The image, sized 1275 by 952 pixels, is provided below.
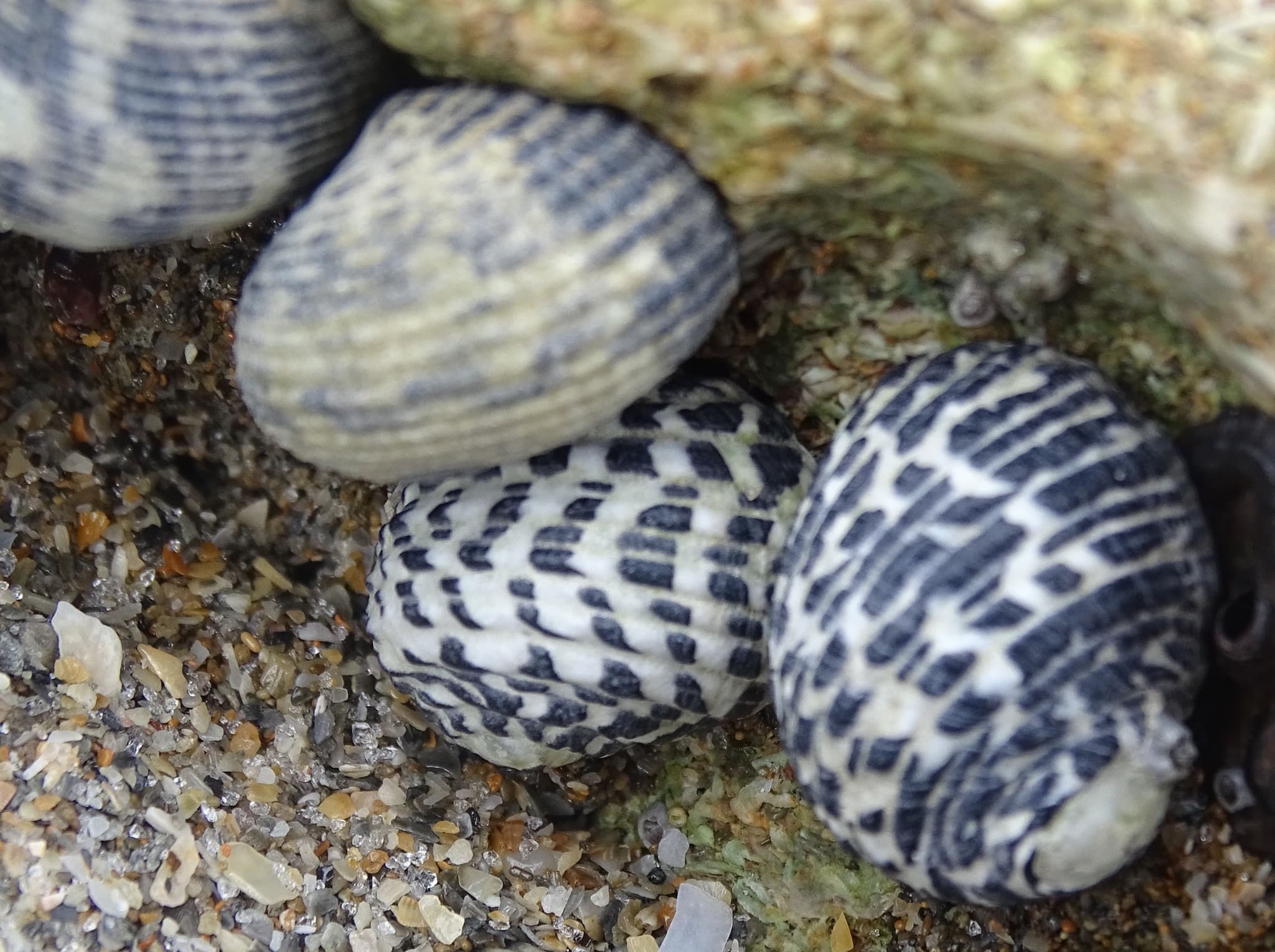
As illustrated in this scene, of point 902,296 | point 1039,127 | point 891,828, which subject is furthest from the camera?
point 902,296

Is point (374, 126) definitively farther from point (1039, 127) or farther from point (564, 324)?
point (1039, 127)

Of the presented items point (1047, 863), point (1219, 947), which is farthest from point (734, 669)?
point (1219, 947)

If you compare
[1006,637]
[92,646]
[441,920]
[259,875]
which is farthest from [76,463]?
[1006,637]

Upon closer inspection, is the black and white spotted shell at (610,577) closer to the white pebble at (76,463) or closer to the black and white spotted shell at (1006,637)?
the black and white spotted shell at (1006,637)

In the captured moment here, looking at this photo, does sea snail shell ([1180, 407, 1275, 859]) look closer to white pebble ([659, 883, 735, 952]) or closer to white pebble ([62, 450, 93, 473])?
white pebble ([659, 883, 735, 952])

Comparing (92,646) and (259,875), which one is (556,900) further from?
(92,646)

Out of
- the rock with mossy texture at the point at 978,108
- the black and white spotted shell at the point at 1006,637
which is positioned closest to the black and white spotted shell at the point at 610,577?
the black and white spotted shell at the point at 1006,637
